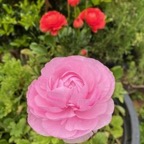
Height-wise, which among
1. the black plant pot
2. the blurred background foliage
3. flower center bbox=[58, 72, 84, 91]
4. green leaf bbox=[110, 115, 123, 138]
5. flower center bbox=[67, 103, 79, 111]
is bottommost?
the black plant pot

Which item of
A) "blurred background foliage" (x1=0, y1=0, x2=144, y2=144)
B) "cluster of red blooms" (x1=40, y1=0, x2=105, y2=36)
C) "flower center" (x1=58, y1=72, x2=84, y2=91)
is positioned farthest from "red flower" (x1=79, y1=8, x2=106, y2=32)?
"flower center" (x1=58, y1=72, x2=84, y2=91)

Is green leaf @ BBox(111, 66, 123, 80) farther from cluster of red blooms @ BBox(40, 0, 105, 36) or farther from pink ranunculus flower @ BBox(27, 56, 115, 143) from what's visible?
pink ranunculus flower @ BBox(27, 56, 115, 143)

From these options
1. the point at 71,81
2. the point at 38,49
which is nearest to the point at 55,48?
the point at 38,49

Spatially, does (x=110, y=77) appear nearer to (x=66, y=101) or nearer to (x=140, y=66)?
(x=66, y=101)

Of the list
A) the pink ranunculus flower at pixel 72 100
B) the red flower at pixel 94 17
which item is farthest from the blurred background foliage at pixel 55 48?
the pink ranunculus flower at pixel 72 100

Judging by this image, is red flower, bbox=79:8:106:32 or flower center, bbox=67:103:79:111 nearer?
flower center, bbox=67:103:79:111

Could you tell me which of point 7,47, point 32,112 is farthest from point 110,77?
point 7,47
